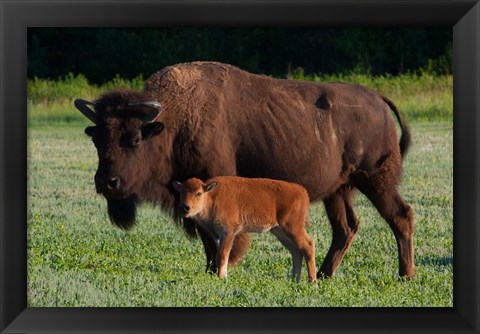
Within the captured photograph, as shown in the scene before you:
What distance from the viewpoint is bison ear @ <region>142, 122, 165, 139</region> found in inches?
405

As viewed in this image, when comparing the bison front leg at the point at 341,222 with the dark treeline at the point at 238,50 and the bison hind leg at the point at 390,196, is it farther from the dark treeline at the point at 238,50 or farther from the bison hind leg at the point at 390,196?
the dark treeline at the point at 238,50

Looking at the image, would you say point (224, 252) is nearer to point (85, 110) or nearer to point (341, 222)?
point (85, 110)

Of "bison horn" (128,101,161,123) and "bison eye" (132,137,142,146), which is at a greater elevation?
"bison horn" (128,101,161,123)

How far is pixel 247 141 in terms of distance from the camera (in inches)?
422

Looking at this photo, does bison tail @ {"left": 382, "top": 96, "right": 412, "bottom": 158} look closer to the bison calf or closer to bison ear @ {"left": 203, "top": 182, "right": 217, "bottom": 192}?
the bison calf

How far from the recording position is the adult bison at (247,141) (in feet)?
33.6

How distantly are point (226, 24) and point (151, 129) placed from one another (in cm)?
281

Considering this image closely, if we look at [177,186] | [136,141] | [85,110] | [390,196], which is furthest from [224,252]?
[390,196]

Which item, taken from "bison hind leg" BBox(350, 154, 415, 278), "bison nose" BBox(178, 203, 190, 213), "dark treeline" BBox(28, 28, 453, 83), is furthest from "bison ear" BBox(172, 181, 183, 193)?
"dark treeline" BBox(28, 28, 453, 83)

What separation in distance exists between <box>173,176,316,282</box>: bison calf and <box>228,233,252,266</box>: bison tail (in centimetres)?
39

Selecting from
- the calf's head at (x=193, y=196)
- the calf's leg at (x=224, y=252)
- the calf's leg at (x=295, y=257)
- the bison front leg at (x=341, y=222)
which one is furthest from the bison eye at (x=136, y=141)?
the bison front leg at (x=341, y=222)

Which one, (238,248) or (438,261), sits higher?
(238,248)
